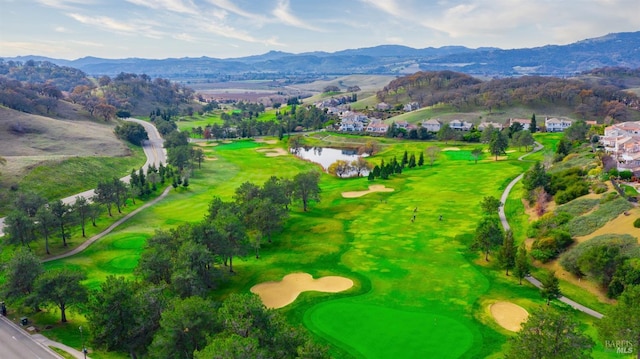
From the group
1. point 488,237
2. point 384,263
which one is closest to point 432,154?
point 488,237

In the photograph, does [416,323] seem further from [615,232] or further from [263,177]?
[263,177]

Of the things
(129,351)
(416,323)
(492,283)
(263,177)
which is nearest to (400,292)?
(416,323)

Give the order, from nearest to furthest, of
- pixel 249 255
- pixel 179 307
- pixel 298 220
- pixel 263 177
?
pixel 179 307 < pixel 249 255 < pixel 298 220 < pixel 263 177

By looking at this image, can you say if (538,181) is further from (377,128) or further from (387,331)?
(377,128)

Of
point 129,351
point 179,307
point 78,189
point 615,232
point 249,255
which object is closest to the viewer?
point 179,307

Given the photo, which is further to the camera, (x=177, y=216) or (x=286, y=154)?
(x=286, y=154)

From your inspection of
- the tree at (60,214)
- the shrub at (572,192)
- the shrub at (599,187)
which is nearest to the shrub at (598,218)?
the shrub at (599,187)

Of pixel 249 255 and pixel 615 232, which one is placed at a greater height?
pixel 615 232
